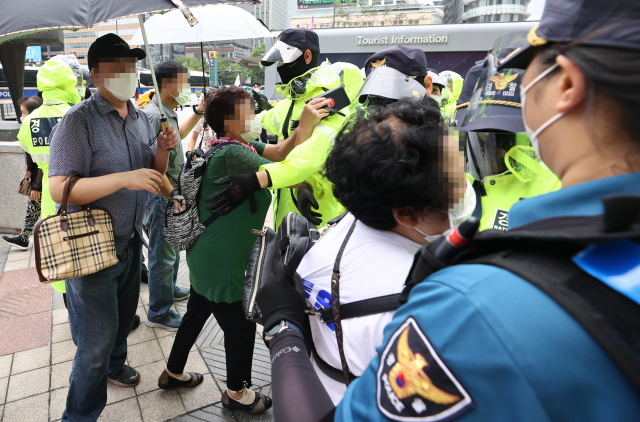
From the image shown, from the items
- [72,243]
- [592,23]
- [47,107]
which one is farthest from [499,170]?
[47,107]

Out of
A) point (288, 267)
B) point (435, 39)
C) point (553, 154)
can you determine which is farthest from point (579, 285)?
point (435, 39)

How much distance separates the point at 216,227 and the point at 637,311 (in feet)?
6.62

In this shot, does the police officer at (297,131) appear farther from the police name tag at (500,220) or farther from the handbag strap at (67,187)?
the police name tag at (500,220)

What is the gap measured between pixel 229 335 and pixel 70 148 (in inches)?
51.6

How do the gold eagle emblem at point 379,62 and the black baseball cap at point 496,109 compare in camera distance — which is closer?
the black baseball cap at point 496,109

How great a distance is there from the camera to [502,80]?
1.46 meters

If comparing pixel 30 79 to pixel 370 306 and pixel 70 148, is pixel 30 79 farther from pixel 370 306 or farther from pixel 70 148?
pixel 370 306

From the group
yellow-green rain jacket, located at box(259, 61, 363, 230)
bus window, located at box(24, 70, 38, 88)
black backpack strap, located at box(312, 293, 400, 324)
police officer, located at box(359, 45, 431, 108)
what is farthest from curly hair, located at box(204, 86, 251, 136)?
bus window, located at box(24, 70, 38, 88)

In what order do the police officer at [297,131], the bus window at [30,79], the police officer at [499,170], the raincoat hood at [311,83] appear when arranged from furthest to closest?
1. the bus window at [30,79]
2. the raincoat hood at [311,83]
3. the police officer at [297,131]
4. the police officer at [499,170]

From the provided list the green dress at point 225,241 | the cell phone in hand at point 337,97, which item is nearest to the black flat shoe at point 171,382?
the green dress at point 225,241

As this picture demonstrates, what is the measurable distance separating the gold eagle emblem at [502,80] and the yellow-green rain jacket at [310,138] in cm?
74

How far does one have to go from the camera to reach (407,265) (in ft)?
3.54

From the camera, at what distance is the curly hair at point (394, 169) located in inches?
42.5

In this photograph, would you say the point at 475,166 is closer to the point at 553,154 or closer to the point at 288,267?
the point at 288,267
